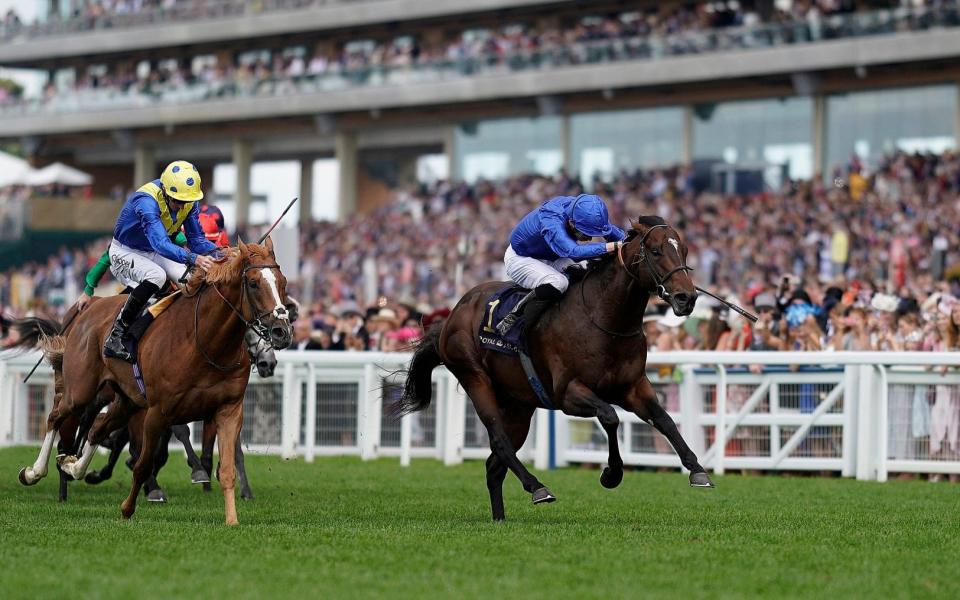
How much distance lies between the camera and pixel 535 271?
357 inches

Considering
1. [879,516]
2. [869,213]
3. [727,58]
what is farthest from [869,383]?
[727,58]

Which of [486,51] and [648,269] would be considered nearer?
[648,269]

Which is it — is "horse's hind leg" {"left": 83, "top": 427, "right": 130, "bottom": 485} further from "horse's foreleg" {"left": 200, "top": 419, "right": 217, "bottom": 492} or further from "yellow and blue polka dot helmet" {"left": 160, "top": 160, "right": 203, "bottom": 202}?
"yellow and blue polka dot helmet" {"left": 160, "top": 160, "right": 203, "bottom": 202}

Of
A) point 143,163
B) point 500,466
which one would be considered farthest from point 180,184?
point 143,163

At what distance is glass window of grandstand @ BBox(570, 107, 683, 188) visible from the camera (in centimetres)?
3394

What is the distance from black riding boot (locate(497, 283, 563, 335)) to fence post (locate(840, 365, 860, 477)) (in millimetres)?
4393

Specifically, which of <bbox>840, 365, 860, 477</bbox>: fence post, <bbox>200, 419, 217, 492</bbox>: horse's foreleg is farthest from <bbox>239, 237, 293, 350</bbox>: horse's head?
<bbox>840, 365, 860, 477</bbox>: fence post

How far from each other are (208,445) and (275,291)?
8.80 ft

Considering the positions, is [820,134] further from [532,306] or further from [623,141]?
[532,306]

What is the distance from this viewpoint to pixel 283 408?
14.9 metres

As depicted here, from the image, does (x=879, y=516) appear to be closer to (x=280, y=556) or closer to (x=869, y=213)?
(x=280, y=556)

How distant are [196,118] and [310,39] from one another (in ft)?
12.6

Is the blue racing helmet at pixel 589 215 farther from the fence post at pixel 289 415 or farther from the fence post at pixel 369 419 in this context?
the fence post at pixel 289 415

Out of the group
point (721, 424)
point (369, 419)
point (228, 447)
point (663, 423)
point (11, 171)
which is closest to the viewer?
point (228, 447)
